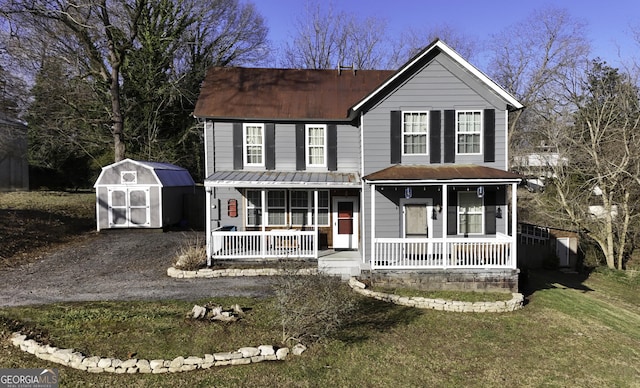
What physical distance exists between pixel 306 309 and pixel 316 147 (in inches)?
336

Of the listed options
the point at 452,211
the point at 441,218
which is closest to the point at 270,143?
the point at 441,218

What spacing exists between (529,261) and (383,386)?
14811 mm

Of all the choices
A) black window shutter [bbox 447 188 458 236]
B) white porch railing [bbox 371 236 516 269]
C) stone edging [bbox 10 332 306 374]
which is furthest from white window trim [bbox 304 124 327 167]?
stone edging [bbox 10 332 306 374]

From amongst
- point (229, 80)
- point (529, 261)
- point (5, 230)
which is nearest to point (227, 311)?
point (229, 80)

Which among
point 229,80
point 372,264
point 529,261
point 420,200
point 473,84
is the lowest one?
point 529,261

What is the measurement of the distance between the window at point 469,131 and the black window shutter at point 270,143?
21.5 feet

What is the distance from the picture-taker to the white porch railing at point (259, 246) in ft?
42.3

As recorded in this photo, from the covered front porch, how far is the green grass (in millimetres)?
1972

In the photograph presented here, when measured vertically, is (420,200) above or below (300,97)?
below

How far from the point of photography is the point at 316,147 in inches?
584

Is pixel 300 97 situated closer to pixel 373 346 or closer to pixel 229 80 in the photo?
pixel 229 80

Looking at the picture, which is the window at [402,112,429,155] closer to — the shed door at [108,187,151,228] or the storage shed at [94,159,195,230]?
the storage shed at [94,159,195,230]

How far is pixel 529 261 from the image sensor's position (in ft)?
59.9

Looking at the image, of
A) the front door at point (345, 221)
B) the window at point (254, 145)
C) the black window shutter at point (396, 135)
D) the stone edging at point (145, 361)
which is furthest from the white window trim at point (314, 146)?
the stone edging at point (145, 361)
